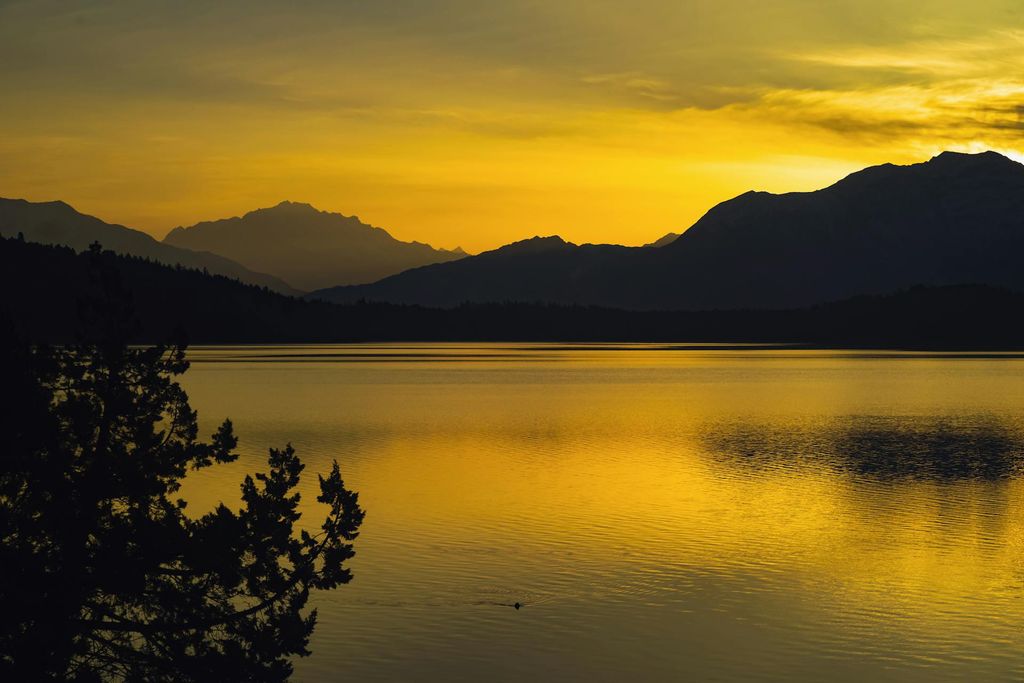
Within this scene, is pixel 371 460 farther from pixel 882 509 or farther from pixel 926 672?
pixel 926 672

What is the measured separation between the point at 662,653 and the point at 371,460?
3844 centimetres

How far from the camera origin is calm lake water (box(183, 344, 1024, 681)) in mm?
26188

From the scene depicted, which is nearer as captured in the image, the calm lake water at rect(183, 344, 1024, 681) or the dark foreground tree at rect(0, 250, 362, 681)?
the dark foreground tree at rect(0, 250, 362, 681)

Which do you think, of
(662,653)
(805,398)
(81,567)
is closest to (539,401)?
(805,398)

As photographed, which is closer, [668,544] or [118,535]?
[118,535]

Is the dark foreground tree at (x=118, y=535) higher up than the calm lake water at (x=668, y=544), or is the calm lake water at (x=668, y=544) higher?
the dark foreground tree at (x=118, y=535)

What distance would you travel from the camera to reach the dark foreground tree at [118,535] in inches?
749

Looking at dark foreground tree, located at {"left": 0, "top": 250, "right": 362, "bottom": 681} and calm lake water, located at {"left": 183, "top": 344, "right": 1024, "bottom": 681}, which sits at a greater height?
dark foreground tree, located at {"left": 0, "top": 250, "right": 362, "bottom": 681}

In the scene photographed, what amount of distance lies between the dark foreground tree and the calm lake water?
16.7 feet

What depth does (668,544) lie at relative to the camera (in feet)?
127

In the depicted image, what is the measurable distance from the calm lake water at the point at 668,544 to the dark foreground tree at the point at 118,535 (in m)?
5.10

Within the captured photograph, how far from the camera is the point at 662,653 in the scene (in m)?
26.3

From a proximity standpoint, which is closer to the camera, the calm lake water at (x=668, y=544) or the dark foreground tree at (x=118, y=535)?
the dark foreground tree at (x=118, y=535)

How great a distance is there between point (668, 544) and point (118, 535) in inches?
874
